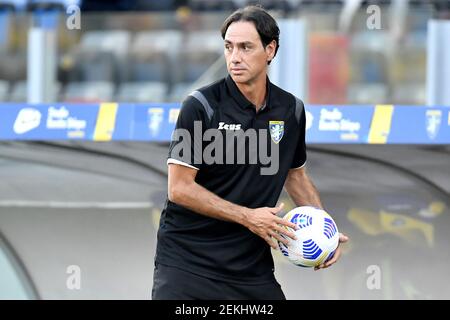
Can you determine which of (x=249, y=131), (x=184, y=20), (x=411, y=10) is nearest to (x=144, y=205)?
(x=184, y=20)

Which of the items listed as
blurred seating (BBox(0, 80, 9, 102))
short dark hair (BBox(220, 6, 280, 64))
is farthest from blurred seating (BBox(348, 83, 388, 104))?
short dark hair (BBox(220, 6, 280, 64))

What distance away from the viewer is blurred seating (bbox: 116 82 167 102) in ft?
25.4

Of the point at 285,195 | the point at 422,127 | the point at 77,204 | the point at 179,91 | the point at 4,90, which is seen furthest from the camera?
the point at 4,90

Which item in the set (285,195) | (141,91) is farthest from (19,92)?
(285,195)

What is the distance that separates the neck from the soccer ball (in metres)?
0.49

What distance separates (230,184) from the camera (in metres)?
3.96

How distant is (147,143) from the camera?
6277 mm

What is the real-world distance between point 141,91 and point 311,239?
3993 millimetres

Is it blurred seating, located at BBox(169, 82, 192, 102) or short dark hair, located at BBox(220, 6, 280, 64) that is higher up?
short dark hair, located at BBox(220, 6, 280, 64)

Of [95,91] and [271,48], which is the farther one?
[95,91]

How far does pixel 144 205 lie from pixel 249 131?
268 centimetres

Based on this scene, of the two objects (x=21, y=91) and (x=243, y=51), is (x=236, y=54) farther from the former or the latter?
(x=21, y=91)

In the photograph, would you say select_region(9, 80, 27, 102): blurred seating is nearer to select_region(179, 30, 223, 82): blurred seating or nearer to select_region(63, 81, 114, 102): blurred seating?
select_region(63, 81, 114, 102): blurred seating

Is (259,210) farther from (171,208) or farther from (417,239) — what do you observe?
(417,239)
